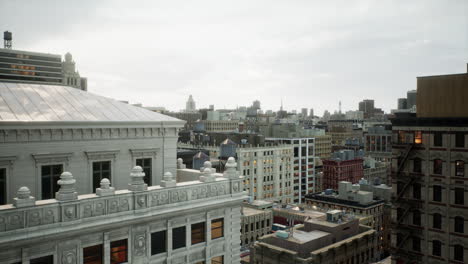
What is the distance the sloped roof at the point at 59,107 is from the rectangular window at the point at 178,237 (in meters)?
7.60

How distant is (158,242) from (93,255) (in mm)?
3744

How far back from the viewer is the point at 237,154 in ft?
421

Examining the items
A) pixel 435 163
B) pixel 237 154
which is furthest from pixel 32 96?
pixel 237 154

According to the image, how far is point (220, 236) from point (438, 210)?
108 ft

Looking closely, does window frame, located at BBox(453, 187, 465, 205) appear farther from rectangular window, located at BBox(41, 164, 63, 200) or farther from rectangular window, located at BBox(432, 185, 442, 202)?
rectangular window, located at BBox(41, 164, 63, 200)

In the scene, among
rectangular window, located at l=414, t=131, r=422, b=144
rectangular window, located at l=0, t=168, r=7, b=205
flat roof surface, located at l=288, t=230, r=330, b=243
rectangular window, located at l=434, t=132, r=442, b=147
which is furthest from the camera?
flat roof surface, located at l=288, t=230, r=330, b=243

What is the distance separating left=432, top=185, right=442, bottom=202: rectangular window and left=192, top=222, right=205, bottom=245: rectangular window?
34.6 metres

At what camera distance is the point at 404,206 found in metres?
49.6

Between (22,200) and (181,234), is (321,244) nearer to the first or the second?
(181,234)

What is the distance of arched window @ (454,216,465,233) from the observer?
44781 millimetres

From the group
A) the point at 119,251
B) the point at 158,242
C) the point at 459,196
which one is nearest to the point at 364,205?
the point at 459,196

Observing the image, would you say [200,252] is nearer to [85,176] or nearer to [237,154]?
[85,176]

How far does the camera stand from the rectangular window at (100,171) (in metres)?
24.0

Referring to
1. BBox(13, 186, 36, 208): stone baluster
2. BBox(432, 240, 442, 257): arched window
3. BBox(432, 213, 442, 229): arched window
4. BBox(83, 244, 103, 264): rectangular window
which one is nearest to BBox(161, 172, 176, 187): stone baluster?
BBox(83, 244, 103, 264): rectangular window
